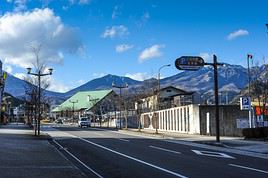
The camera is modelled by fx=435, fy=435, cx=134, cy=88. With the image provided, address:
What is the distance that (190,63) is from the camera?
106ft

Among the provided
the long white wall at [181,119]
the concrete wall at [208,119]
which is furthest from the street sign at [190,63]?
the long white wall at [181,119]

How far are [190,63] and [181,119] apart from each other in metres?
19.1

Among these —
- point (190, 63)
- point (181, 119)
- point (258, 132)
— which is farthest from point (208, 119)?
point (190, 63)

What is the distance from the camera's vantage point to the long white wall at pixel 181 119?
46.0m

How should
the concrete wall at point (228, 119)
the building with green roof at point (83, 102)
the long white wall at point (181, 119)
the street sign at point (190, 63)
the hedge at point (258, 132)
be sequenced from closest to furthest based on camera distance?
the street sign at point (190, 63) → the hedge at point (258, 132) → the concrete wall at point (228, 119) → the long white wall at point (181, 119) → the building with green roof at point (83, 102)

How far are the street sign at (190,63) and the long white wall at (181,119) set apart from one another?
13.6 meters

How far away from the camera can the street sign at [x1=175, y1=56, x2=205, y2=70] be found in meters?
32.0

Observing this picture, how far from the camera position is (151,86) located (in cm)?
6756

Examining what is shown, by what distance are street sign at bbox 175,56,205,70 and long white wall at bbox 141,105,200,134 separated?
44.6ft

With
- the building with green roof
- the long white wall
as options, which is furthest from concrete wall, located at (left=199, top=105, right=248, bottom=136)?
the building with green roof

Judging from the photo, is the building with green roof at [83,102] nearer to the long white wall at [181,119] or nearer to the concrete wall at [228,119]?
the long white wall at [181,119]

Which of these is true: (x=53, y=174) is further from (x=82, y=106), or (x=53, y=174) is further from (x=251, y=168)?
(x=82, y=106)

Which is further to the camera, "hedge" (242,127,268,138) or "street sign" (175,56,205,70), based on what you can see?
"hedge" (242,127,268,138)

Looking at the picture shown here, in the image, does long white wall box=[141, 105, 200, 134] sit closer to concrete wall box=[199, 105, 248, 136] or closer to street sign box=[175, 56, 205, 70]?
concrete wall box=[199, 105, 248, 136]
